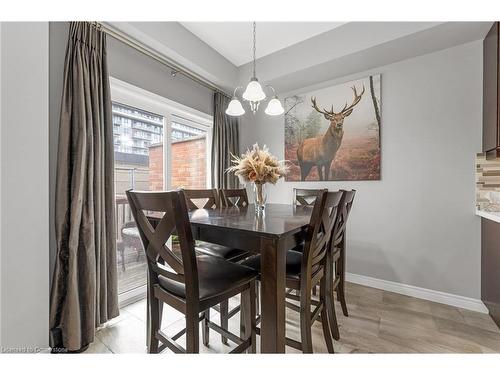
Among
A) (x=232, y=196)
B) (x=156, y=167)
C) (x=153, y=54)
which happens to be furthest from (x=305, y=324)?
(x=153, y=54)

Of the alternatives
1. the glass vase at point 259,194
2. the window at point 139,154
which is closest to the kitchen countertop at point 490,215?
the glass vase at point 259,194

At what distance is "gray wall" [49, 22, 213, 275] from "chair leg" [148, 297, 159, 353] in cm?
90

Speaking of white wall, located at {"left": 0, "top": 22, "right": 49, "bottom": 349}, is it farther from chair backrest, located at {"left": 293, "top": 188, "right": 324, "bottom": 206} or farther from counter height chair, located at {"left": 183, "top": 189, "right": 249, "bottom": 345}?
chair backrest, located at {"left": 293, "top": 188, "right": 324, "bottom": 206}

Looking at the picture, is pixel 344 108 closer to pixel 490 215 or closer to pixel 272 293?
pixel 490 215

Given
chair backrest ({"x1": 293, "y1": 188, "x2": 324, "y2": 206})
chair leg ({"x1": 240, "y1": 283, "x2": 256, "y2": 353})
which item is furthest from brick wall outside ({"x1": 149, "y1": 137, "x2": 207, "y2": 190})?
chair leg ({"x1": 240, "y1": 283, "x2": 256, "y2": 353})

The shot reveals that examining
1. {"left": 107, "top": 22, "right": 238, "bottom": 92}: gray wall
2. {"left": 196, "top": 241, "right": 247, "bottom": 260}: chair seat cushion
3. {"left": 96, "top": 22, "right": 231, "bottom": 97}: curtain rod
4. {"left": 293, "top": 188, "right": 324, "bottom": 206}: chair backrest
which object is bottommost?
{"left": 196, "top": 241, "right": 247, "bottom": 260}: chair seat cushion

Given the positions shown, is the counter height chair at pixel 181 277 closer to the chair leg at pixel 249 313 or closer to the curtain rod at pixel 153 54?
the chair leg at pixel 249 313

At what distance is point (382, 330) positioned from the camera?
1669 millimetres

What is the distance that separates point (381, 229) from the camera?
2404mm

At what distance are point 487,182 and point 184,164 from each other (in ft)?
9.83

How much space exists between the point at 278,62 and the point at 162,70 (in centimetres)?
133

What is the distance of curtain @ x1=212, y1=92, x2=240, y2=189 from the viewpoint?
287 centimetres

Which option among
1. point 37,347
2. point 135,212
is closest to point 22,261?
point 37,347

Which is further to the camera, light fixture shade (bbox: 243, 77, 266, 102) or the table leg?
light fixture shade (bbox: 243, 77, 266, 102)
